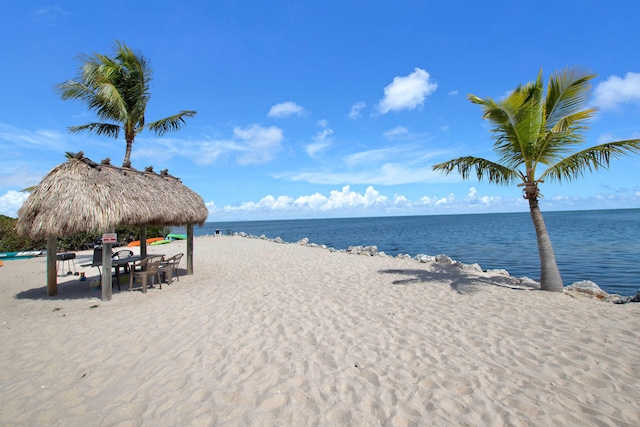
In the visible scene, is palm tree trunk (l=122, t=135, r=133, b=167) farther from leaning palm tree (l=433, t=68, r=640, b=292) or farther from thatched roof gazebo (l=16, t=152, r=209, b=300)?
leaning palm tree (l=433, t=68, r=640, b=292)

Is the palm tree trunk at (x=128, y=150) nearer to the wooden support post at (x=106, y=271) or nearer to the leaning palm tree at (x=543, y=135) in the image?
the wooden support post at (x=106, y=271)

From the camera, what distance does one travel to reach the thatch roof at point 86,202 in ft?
23.8

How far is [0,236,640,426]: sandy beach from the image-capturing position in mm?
3066

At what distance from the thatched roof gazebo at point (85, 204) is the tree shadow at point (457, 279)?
294 inches

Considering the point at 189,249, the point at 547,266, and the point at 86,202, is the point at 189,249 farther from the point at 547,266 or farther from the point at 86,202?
the point at 547,266

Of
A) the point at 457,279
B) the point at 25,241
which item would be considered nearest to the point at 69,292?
the point at 457,279

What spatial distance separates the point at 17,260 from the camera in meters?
15.7

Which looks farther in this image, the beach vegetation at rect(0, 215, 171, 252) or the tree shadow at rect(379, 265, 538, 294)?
the beach vegetation at rect(0, 215, 171, 252)

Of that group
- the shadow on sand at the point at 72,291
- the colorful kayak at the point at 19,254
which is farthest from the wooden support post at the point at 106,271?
the colorful kayak at the point at 19,254

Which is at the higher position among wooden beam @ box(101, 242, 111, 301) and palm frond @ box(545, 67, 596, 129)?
palm frond @ box(545, 67, 596, 129)

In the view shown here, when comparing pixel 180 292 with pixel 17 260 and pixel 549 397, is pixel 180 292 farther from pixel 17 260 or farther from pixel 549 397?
pixel 17 260

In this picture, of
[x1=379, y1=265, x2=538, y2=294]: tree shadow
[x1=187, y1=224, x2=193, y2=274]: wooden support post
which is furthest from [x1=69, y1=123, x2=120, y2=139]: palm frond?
[x1=379, y1=265, x2=538, y2=294]: tree shadow

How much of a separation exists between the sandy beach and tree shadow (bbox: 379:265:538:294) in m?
0.47

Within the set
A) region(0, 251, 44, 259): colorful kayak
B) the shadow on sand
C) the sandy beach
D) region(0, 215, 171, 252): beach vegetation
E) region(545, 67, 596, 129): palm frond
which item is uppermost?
region(545, 67, 596, 129): palm frond
